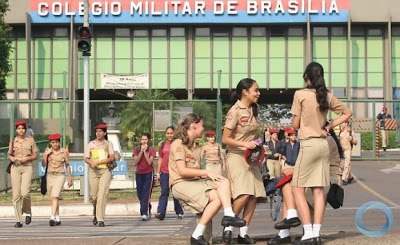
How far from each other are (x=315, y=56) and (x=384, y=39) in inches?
180

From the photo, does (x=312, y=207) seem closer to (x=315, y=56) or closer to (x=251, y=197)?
(x=251, y=197)

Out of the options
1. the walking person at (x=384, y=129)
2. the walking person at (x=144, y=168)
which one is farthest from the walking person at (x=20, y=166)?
the walking person at (x=384, y=129)

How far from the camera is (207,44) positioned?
5466 cm

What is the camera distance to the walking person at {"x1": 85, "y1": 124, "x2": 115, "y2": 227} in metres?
14.7

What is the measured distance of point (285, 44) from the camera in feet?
179

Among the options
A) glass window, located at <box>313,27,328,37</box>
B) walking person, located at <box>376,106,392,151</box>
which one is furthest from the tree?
walking person, located at <box>376,106,392,151</box>

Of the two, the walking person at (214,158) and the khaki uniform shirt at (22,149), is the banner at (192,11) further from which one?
the khaki uniform shirt at (22,149)

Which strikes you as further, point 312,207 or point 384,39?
point 384,39

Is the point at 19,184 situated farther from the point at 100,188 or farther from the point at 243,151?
the point at 243,151

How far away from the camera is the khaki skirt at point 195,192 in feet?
29.5

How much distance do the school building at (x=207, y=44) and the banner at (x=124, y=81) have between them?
25 cm

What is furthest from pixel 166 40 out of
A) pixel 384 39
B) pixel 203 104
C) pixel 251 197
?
pixel 251 197

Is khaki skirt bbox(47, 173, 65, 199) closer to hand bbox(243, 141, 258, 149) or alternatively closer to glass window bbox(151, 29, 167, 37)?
hand bbox(243, 141, 258, 149)

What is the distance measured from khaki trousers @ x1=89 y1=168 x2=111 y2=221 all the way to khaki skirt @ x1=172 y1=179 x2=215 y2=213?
5688 millimetres
